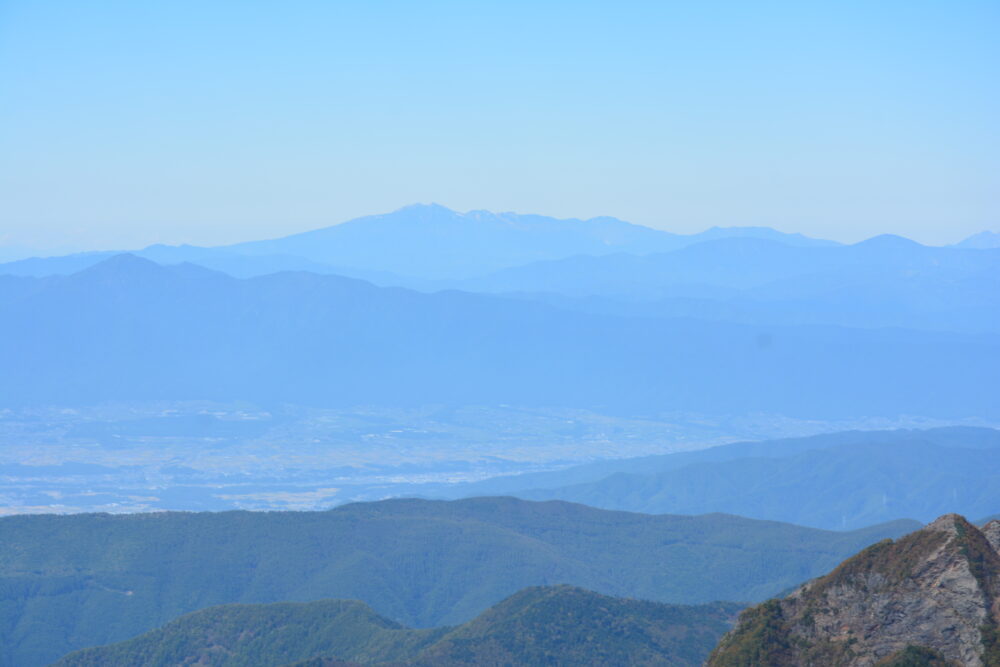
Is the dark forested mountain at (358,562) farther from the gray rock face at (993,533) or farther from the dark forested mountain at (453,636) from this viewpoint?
the gray rock face at (993,533)

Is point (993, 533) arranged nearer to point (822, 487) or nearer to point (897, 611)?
point (897, 611)

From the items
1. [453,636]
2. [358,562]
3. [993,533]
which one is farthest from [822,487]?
[993,533]

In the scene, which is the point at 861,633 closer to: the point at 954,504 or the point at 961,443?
the point at 954,504

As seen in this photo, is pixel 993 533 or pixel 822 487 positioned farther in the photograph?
pixel 822 487

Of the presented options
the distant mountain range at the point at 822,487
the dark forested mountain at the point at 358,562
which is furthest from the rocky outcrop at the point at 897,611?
the distant mountain range at the point at 822,487

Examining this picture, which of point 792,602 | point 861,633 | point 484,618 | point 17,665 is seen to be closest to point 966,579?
point 861,633
